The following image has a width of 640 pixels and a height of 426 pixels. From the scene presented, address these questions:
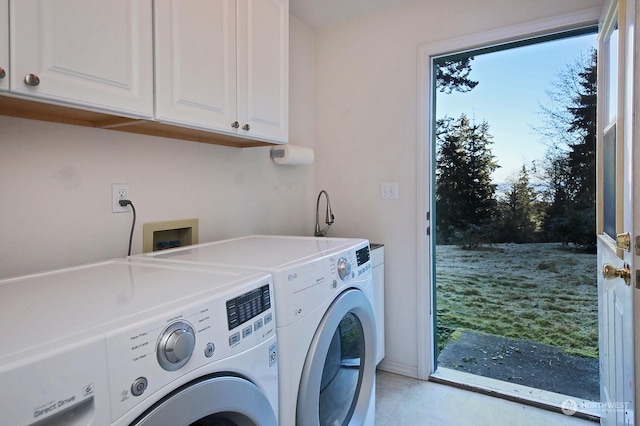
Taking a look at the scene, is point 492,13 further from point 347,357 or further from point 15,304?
point 15,304

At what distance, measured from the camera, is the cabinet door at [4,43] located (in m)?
0.84

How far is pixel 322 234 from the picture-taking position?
240 cm

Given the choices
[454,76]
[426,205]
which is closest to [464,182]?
[426,205]

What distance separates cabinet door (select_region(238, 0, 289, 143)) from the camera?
1.55 m

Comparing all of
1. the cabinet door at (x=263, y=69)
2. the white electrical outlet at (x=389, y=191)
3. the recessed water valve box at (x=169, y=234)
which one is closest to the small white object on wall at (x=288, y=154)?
the cabinet door at (x=263, y=69)

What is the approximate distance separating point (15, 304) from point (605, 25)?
2.26 m

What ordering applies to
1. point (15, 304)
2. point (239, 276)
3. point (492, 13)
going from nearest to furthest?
point (15, 304)
point (239, 276)
point (492, 13)

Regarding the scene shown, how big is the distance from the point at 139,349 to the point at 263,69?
53.3 inches

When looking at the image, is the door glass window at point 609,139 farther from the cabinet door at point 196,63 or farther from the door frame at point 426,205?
the cabinet door at point 196,63

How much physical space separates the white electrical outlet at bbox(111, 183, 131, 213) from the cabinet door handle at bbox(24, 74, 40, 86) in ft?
1.82

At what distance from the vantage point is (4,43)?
849 millimetres

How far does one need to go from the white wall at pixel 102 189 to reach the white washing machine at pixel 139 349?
22cm

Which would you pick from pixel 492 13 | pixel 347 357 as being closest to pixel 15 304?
pixel 347 357

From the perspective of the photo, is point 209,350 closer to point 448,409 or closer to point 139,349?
point 139,349
